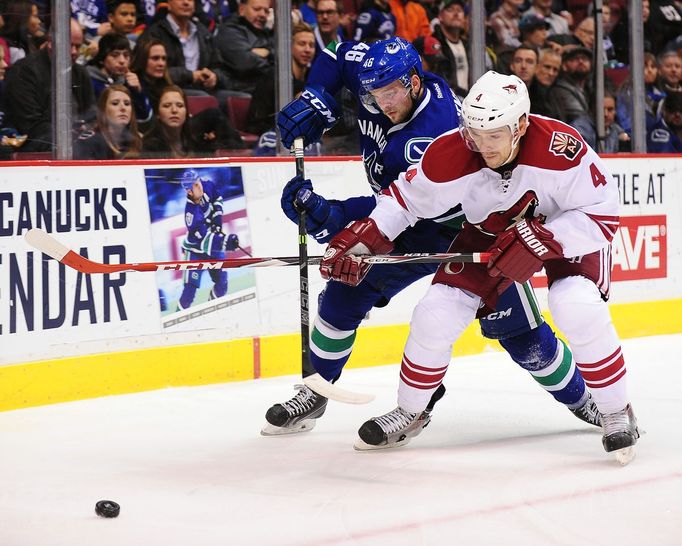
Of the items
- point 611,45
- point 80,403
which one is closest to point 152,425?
point 80,403

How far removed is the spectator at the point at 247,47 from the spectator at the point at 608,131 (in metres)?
1.83

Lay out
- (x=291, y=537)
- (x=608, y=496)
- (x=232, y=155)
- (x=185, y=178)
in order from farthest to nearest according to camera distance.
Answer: (x=232, y=155) → (x=185, y=178) → (x=608, y=496) → (x=291, y=537)

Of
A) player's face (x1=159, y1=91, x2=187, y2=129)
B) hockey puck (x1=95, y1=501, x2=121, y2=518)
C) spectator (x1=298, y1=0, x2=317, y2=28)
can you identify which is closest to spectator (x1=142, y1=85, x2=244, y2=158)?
player's face (x1=159, y1=91, x2=187, y2=129)

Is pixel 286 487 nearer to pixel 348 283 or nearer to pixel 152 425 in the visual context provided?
pixel 348 283

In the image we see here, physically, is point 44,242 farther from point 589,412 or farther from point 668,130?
point 668,130

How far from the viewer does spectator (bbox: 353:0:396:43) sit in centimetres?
543

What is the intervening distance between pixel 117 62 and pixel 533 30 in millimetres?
2453

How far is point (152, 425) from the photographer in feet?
11.7

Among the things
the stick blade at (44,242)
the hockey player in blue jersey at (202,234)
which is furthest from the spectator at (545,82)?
the stick blade at (44,242)

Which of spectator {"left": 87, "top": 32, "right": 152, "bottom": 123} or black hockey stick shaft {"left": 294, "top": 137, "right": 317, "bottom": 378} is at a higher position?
spectator {"left": 87, "top": 32, "right": 152, "bottom": 123}

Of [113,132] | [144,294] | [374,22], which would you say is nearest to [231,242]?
[144,294]

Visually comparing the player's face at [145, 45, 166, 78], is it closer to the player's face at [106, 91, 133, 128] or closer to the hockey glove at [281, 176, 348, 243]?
the player's face at [106, 91, 133, 128]

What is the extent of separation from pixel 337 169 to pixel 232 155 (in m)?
0.44

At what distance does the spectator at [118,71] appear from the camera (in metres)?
4.41
